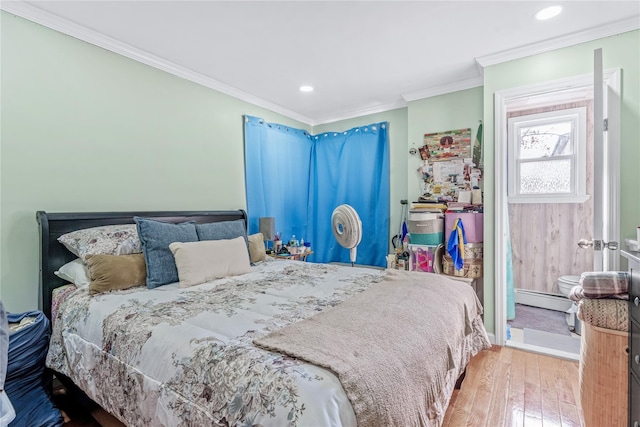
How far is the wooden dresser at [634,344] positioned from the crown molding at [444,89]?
7.49 feet

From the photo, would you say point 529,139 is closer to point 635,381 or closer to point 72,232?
point 635,381

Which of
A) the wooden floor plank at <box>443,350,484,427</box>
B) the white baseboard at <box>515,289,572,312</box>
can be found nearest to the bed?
the wooden floor plank at <box>443,350,484,427</box>

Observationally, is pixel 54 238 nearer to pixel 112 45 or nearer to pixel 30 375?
pixel 30 375

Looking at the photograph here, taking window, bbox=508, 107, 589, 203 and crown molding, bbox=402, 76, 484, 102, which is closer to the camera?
crown molding, bbox=402, 76, 484, 102

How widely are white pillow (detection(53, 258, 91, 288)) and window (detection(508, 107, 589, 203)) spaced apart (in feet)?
13.0

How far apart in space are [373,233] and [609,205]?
225 centimetres


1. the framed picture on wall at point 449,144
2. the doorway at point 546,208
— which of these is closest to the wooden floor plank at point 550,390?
the doorway at point 546,208

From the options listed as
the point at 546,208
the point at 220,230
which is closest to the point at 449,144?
the point at 546,208

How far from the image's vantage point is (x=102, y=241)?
6.63 feet

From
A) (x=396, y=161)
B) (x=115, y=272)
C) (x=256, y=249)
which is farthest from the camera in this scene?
(x=396, y=161)

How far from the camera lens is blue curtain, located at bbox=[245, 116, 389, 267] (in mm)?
3604

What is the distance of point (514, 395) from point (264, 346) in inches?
72.4

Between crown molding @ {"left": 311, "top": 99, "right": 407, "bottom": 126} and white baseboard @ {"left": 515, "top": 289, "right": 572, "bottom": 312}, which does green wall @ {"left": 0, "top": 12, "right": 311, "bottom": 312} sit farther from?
white baseboard @ {"left": 515, "top": 289, "right": 572, "bottom": 312}

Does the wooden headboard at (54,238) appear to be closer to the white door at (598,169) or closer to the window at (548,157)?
the white door at (598,169)
